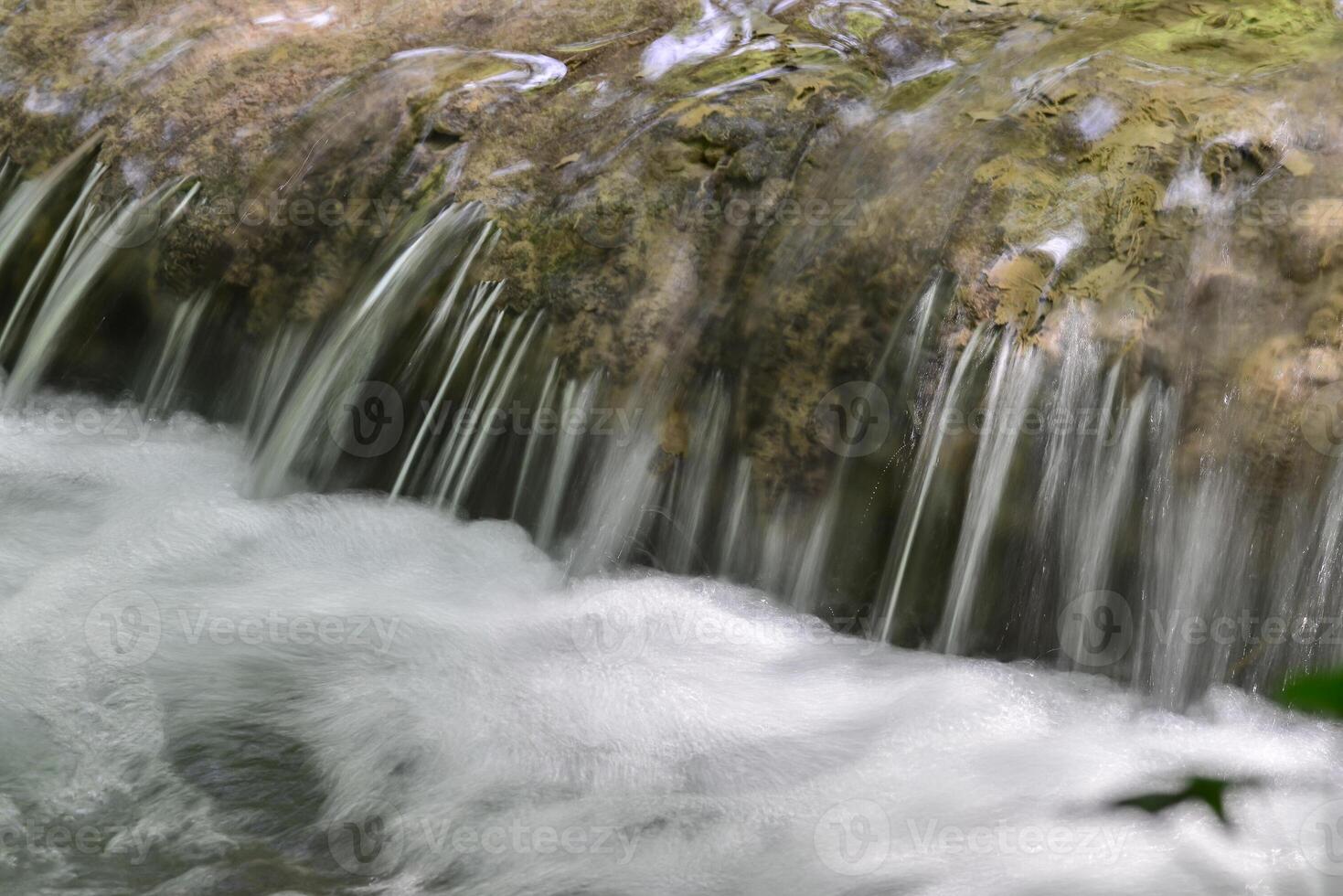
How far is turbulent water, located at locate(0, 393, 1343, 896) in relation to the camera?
266 cm

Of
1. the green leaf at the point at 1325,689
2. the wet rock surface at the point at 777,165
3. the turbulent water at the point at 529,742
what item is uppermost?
the wet rock surface at the point at 777,165

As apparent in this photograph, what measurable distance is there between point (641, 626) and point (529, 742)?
544mm

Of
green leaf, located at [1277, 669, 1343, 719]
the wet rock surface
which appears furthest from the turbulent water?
green leaf, located at [1277, 669, 1343, 719]

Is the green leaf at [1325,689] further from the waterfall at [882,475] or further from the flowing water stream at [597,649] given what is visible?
the waterfall at [882,475]

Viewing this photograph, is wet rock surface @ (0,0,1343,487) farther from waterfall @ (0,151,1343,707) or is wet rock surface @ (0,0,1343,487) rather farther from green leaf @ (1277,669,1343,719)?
green leaf @ (1277,669,1343,719)

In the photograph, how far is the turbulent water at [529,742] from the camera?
2.66 m

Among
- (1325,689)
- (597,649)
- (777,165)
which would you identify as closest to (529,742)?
(597,649)

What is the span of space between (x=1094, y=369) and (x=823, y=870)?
4.58 feet

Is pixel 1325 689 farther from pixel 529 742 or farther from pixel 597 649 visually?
pixel 597 649

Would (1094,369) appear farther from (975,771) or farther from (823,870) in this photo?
(823,870)

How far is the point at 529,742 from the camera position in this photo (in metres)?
3.03

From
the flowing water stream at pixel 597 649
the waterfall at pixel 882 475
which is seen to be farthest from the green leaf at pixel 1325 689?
the waterfall at pixel 882 475

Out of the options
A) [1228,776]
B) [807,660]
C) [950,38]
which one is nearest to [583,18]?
[950,38]

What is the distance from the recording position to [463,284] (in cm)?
405
